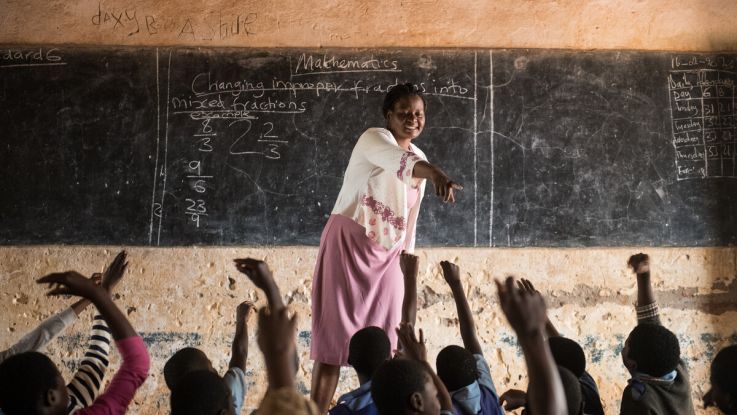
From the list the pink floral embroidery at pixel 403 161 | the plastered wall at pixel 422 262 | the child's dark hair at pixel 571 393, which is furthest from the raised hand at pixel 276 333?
the plastered wall at pixel 422 262

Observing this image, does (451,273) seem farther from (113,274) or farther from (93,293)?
Result: (93,293)

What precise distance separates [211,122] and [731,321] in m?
3.16

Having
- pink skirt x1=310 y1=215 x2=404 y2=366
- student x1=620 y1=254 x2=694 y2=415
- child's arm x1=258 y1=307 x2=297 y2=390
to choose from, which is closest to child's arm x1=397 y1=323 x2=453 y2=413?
child's arm x1=258 y1=307 x2=297 y2=390

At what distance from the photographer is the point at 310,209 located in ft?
15.0

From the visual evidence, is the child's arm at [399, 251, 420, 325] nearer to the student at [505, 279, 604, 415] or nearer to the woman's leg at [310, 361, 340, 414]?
the student at [505, 279, 604, 415]

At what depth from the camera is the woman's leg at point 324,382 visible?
3229mm

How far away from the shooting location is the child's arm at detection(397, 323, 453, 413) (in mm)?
1816

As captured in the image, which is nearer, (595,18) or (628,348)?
(628,348)

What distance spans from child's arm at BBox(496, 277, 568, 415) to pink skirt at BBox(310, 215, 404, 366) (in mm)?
1643

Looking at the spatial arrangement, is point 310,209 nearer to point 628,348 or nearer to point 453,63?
point 453,63

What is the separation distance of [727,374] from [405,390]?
2.49ft

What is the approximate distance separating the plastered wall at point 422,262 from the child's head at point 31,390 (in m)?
2.78

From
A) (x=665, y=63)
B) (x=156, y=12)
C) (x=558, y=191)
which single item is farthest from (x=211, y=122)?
(x=665, y=63)

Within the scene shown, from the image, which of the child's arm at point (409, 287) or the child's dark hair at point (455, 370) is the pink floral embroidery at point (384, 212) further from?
the child's dark hair at point (455, 370)
